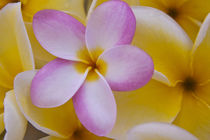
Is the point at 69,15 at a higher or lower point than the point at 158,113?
higher

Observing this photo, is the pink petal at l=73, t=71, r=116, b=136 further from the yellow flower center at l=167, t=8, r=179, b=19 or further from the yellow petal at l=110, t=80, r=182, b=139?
the yellow flower center at l=167, t=8, r=179, b=19

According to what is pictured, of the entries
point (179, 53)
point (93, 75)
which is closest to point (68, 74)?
point (93, 75)

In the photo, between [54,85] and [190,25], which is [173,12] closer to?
[190,25]

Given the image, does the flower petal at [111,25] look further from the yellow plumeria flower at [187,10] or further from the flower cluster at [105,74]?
the yellow plumeria flower at [187,10]

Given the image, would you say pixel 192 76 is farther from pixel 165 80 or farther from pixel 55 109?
pixel 55 109

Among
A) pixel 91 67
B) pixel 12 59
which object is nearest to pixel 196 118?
pixel 91 67

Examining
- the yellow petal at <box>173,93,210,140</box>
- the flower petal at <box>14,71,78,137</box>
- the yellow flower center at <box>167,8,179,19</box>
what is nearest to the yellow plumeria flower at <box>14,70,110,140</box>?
the flower petal at <box>14,71,78,137</box>
